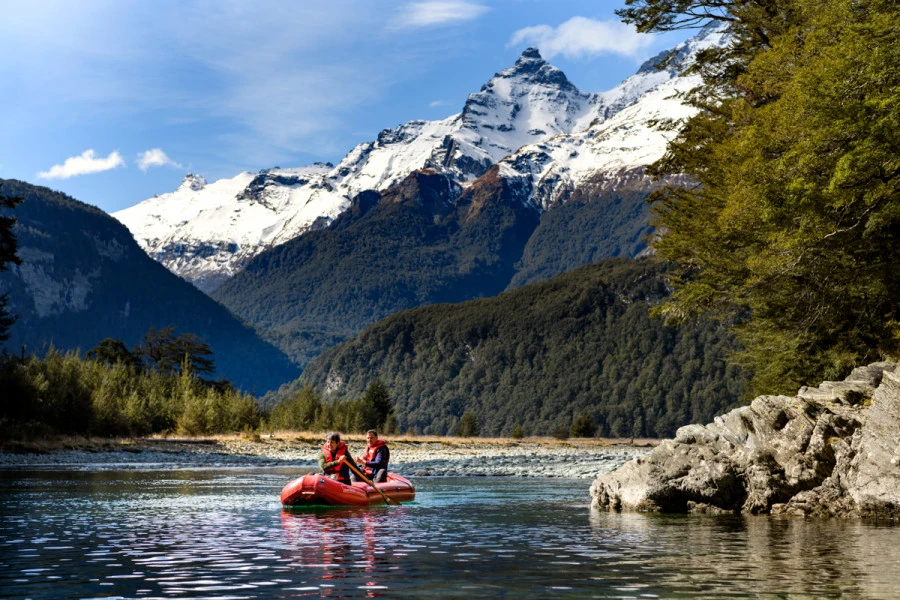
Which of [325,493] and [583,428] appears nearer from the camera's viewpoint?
[325,493]

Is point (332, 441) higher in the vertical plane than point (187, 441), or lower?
higher

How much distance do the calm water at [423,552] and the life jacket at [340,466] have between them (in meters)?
2.00

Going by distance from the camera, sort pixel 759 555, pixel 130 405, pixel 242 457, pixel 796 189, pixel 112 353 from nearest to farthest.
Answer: pixel 759 555 → pixel 796 189 → pixel 242 457 → pixel 130 405 → pixel 112 353

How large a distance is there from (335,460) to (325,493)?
8.01 ft

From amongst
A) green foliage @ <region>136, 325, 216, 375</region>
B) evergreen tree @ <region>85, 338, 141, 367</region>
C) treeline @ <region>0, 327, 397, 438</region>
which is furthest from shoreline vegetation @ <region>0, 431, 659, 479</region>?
green foliage @ <region>136, 325, 216, 375</region>

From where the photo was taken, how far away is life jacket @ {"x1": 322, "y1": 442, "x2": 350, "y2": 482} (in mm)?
27750

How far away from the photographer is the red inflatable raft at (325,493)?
990 inches

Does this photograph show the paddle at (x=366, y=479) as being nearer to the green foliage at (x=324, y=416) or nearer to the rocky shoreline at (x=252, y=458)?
the rocky shoreline at (x=252, y=458)

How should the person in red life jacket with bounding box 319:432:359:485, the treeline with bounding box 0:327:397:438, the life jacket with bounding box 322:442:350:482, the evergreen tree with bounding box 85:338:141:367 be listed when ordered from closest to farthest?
the person in red life jacket with bounding box 319:432:359:485
the life jacket with bounding box 322:442:350:482
the treeline with bounding box 0:327:397:438
the evergreen tree with bounding box 85:338:141:367

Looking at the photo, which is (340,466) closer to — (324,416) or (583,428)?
(324,416)

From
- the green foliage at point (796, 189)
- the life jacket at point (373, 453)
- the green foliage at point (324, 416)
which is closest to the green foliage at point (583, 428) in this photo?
the green foliage at point (324, 416)

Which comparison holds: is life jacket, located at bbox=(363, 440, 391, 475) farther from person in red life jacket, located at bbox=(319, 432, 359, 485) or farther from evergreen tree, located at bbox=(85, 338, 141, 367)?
evergreen tree, located at bbox=(85, 338, 141, 367)

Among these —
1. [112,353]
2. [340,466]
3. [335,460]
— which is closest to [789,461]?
[340,466]

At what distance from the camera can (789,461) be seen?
22.5 meters
